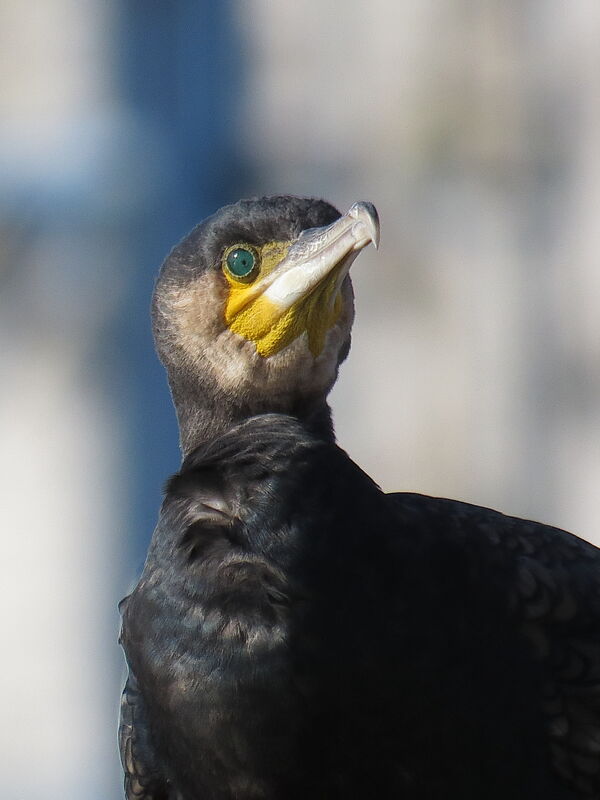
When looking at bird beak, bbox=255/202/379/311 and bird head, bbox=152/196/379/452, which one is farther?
bird head, bbox=152/196/379/452

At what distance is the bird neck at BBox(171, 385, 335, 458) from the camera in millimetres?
2422

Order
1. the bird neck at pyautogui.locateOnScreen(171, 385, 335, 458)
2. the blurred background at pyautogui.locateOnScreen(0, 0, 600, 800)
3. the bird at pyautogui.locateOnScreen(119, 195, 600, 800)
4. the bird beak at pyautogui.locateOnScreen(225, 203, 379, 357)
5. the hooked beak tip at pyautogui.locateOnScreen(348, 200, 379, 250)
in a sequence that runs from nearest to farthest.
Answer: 1. the bird at pyautogui.locateOnScreen(119, 195, 600, 800)
2. the hooked beak tip at pyautogui.locateOnScreen(348, 200, 379, 250)
3. the bird beak at pyautogui.locateOnScreen(225, 203, 379, 357)
4. the bird neck at pyautogui.locateOnScreen(171, 385, 335, 458)
5. the blurred background at pyautogui.locateOnScreen(0, 0, 600, 800)

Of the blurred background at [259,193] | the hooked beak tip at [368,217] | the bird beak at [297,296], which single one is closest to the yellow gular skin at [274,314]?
the bird beak at [297,296]

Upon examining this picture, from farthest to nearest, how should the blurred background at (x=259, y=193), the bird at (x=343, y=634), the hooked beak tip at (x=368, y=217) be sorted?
the blurred background at (x=259, y=193)
the hooked beak tip at (x=368, y=217)
the bird at (x=343, y=634)

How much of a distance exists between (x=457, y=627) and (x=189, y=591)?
0.39 metres

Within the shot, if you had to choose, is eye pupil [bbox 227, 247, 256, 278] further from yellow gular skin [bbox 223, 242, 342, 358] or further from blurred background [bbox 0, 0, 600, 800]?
blurred background [bbox 0, 0, 600, 800]

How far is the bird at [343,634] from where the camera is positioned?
2.02m

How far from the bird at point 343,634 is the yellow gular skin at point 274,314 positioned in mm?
43

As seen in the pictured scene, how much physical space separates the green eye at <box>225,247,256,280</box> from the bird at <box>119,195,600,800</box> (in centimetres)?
10

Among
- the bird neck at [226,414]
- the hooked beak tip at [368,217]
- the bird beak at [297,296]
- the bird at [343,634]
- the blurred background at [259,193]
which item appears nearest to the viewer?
the bird at [343,634]

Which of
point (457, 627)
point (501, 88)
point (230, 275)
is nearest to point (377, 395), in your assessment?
point (501, 88)

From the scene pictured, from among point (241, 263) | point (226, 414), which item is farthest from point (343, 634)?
point (241, 263)

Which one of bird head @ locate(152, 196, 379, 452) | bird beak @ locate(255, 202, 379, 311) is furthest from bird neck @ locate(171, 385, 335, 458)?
bird beak @ locate(255, 202, 379, 311)

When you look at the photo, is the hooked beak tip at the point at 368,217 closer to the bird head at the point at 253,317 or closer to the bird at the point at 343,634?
the bird at the point at 343,634
